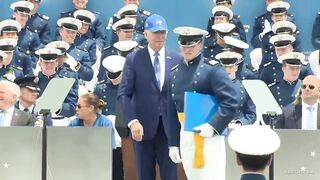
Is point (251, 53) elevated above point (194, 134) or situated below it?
below

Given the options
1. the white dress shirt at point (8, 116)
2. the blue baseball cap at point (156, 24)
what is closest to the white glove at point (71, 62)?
the white dress shirt at point (8, 116)

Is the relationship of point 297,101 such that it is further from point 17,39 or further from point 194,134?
point 17,39

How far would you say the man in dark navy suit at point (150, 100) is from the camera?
25.1ft

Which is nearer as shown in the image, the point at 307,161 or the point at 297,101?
the point at 307,161

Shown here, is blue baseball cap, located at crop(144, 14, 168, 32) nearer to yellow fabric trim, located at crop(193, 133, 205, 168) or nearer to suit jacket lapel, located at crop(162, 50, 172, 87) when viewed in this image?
suit jacket lapel, located at crop(162, 50, 172, 87)

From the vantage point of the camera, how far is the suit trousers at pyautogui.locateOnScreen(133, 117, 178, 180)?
7641 mm

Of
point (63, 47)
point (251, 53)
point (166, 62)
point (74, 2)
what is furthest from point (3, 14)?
point (166, 62)

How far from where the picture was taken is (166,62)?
26.1 feet

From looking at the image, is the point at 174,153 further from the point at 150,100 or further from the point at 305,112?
the point at 305,112

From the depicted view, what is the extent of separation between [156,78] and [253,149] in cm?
379

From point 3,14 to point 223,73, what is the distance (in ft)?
21.5

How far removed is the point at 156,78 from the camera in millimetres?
7879

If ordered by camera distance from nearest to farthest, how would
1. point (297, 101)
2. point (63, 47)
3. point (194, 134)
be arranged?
point (194, 134) < point (297, 101) < point (63, 47)

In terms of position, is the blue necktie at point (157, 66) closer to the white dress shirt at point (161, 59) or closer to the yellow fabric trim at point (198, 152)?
the white dress shirt at point (161, 59)
